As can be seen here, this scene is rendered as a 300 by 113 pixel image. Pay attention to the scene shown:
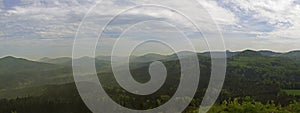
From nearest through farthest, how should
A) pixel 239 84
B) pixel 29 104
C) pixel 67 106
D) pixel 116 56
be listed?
pixel 116 56 < pixel 67 106 < pixel 29 104 < pixel 239 84

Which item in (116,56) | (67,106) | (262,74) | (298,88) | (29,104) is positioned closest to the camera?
(116,56)

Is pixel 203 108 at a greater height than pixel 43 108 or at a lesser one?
greater

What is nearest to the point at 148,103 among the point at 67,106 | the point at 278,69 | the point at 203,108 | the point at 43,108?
the point at 67,106

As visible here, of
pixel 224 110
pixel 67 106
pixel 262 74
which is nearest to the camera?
pixel 224 110

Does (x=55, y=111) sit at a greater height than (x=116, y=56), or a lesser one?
lesser

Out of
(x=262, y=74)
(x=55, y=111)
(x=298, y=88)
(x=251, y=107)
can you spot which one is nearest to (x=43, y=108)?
(x=55, y=111)

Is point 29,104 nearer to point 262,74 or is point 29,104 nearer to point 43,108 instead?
point 43,108

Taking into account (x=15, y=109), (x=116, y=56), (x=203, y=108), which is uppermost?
(x=116, y=56)

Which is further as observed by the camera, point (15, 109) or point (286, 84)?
point (286, 84)

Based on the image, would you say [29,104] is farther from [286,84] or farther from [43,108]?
[286,84]
